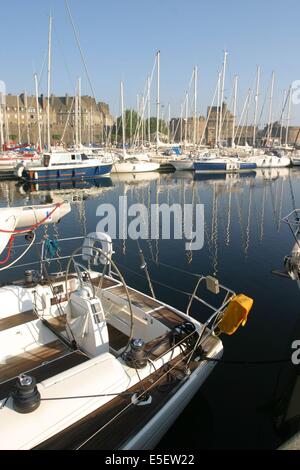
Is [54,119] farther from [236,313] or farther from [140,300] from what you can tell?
[236,313]

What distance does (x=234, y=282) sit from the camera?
535 inches

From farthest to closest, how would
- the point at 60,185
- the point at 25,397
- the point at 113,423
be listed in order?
the point at 60,185 → the point at 113,423 → the point at 25,397

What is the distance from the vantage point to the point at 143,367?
18.8 feet

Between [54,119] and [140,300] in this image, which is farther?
[54,119]

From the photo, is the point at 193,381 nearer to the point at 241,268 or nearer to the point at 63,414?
the point at 63,414

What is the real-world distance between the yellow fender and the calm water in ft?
7.03

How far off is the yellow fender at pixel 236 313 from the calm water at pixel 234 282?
7.03 ft

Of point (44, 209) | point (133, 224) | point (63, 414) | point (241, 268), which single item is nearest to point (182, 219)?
point (133, 224)

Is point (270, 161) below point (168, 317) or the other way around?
the other way around

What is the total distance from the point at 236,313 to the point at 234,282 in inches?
306

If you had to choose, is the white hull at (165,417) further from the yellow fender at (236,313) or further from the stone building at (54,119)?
the stone building at (54,119)

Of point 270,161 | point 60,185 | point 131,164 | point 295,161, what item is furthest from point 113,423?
point 295,161

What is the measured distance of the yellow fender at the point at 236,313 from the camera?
5.98 metres

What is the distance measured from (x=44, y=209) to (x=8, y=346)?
3.61 metres
